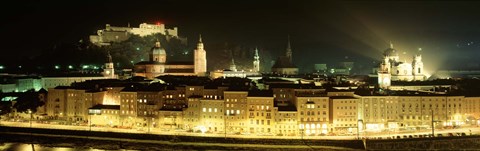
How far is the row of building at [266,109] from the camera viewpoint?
38.1 metres

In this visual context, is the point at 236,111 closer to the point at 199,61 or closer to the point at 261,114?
the point at 261,114

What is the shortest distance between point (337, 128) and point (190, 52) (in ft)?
132

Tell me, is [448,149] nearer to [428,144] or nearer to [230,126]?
[428,144]

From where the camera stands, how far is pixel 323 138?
3584 centimetres

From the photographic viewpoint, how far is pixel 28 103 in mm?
44625

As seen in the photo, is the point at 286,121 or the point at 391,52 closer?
the point at 286,121

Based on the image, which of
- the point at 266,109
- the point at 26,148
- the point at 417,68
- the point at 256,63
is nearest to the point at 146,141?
the point at 26,148

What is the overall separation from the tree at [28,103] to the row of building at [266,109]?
2490mm

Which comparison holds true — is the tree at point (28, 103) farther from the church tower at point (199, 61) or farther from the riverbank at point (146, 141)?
the church tower at point (199, 61)

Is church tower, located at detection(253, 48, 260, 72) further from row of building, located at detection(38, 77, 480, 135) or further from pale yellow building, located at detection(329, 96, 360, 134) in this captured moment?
pale yellow building, located at detection(329, 96, 360, 134)

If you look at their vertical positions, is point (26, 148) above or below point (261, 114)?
below

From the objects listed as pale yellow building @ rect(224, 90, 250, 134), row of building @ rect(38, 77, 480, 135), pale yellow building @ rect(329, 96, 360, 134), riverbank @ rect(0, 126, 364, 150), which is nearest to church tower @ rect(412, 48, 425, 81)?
row of building @ rect(38, 77, 480, 135)

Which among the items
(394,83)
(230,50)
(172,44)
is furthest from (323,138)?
(172,44)

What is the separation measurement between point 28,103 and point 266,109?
2091 cm
